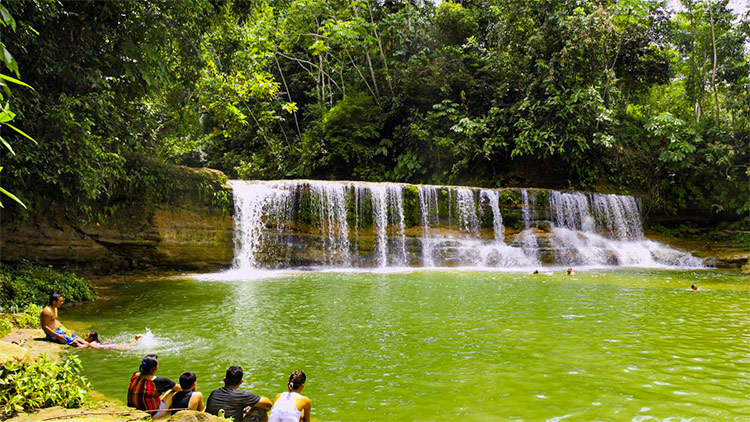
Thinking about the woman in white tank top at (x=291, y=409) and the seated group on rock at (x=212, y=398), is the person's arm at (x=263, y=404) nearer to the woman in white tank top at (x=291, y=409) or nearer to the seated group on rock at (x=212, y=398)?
the seated group on rock at (x=212, y=398)

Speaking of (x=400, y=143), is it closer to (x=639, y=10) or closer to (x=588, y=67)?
(x=588, y=67)

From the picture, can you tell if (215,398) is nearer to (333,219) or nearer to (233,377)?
(233,377)

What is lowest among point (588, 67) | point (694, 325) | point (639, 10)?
point (694, 325)

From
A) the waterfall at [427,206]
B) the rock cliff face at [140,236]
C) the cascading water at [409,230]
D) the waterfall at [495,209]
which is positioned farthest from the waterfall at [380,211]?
the rock cliff face at [140,236]

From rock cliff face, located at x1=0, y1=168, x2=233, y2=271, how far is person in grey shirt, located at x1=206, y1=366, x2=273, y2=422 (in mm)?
10694

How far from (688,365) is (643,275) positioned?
9.73 metres

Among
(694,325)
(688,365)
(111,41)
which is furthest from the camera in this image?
(111,41)

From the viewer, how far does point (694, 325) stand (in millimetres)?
6934

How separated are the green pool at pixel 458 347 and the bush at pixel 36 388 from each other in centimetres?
90

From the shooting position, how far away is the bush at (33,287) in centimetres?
814

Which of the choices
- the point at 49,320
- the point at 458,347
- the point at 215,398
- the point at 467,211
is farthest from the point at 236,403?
the point at 467,211

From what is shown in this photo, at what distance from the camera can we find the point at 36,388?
356 centimetres

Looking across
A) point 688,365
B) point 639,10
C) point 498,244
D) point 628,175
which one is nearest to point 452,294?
point 688,365

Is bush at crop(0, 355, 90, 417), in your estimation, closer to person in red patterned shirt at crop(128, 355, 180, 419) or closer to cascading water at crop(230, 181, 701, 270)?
person in red patterned shirt at crop(128, 355, 180, 419)
